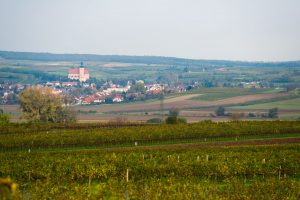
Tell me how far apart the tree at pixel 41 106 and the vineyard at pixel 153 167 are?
131 ft

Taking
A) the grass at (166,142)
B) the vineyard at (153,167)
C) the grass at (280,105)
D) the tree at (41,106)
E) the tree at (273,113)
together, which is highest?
the vineyard at (153,167)

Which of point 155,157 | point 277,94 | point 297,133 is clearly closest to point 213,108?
point 277,94

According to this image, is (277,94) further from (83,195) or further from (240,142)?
(83,195)

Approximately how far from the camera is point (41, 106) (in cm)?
10794

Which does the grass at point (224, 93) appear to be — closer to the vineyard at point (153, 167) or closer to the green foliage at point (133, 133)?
the green foliage at point (133, 133)

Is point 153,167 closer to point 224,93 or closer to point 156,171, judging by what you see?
point 156,171

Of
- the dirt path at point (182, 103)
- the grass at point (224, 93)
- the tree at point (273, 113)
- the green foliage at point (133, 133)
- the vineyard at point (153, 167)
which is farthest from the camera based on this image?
the grass at point (224, 93)

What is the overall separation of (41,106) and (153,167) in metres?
72.5

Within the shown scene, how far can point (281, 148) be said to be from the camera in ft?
161

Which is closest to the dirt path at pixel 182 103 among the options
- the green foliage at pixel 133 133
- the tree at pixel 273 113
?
the tree at pixel 273 113

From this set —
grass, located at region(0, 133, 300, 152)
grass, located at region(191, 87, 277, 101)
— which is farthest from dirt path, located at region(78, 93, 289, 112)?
grass, located at region(0, 133, 300, 152)

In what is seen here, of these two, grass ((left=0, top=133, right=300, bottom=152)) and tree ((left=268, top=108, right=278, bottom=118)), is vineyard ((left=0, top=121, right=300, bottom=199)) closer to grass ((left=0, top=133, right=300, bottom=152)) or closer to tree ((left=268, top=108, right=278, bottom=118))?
grass ((left=0, top=133, right=300, bottom=152))

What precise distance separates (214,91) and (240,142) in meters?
139

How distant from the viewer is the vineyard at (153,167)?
29.0 meters
